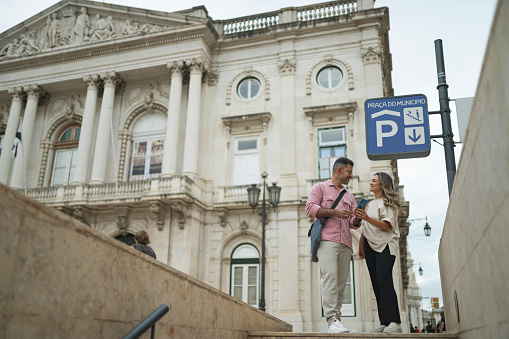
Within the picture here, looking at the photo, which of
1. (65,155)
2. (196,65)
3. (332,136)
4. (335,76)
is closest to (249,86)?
(196,65)

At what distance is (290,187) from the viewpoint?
67.6ft

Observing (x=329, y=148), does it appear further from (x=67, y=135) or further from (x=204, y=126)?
(x=67, y=135)

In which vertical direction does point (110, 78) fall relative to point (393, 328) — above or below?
above

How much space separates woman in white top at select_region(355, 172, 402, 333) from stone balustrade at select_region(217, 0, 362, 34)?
17.8 m

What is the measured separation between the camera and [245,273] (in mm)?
20625

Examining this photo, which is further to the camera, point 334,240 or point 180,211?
point 180,211

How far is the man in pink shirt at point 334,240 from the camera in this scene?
6.34 metres

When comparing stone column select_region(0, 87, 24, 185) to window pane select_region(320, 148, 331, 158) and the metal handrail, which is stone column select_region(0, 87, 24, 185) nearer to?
window pane select_region(320, 148, 331, 158)

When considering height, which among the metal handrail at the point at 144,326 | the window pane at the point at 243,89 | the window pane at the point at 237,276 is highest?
the window pane at the point at 243,89

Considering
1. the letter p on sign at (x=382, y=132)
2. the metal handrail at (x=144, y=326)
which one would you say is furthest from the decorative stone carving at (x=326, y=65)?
the metal handrail at (x=144, y=326)

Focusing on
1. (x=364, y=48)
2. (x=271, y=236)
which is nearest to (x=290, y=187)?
(x=271, y=236)

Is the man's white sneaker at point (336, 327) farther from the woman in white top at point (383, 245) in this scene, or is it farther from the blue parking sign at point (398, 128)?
the blue parking sign at point (398, 128)

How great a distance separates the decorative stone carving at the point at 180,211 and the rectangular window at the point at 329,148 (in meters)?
6.15

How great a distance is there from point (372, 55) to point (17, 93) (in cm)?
1808
